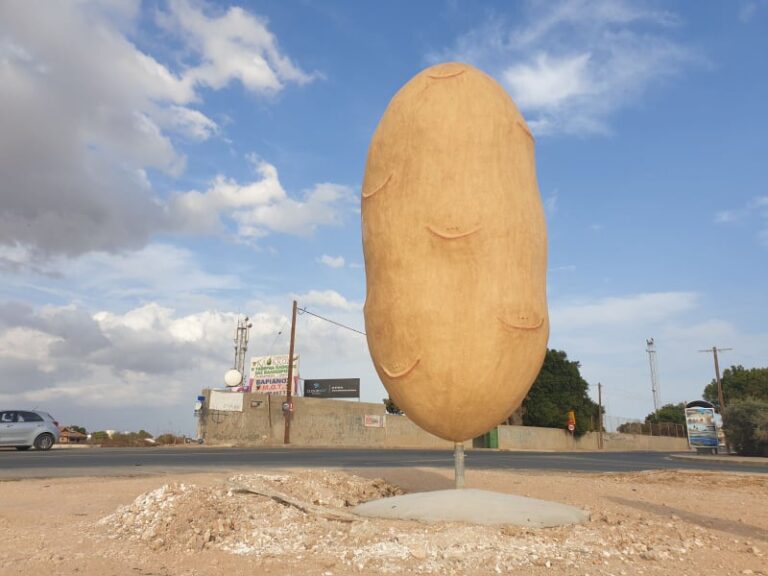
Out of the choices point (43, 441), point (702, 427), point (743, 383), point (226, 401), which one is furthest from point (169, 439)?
point (743, 383)

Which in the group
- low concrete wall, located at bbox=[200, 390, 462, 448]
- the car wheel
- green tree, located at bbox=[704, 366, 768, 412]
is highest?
green tree, located at bbox=[704, 366, 768, 412]

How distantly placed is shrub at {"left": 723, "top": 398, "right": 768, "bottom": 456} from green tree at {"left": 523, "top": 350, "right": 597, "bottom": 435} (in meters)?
16.8

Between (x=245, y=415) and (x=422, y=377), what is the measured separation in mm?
24237

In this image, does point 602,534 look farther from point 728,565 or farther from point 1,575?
point 1,575

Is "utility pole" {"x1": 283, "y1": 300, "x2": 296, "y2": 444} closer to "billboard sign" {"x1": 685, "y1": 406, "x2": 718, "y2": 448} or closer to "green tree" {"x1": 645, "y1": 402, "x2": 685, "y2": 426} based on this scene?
"billboard sign" {"x1": 685, "y1": 406, "x2": 718, "y2": 448}

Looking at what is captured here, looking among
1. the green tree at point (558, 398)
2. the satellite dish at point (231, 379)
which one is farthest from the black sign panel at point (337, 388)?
the green tree at point (558, 398)

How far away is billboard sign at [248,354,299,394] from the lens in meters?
34.4

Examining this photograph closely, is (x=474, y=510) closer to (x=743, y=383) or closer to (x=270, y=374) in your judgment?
(x=270, y=374)

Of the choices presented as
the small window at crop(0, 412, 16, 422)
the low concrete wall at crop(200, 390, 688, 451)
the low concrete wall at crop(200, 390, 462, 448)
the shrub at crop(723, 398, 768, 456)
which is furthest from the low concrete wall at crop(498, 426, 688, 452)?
the small window at crop(0, 412, 16, 422)

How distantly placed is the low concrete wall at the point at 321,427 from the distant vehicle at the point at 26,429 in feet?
28.5

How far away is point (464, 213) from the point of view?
5086 millimetres

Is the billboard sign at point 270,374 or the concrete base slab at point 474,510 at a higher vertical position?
the billboard sign at point 270,374

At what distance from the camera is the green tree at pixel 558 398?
41.3m

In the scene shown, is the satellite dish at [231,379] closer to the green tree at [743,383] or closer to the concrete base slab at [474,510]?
the concrete base slab at [474,510]
